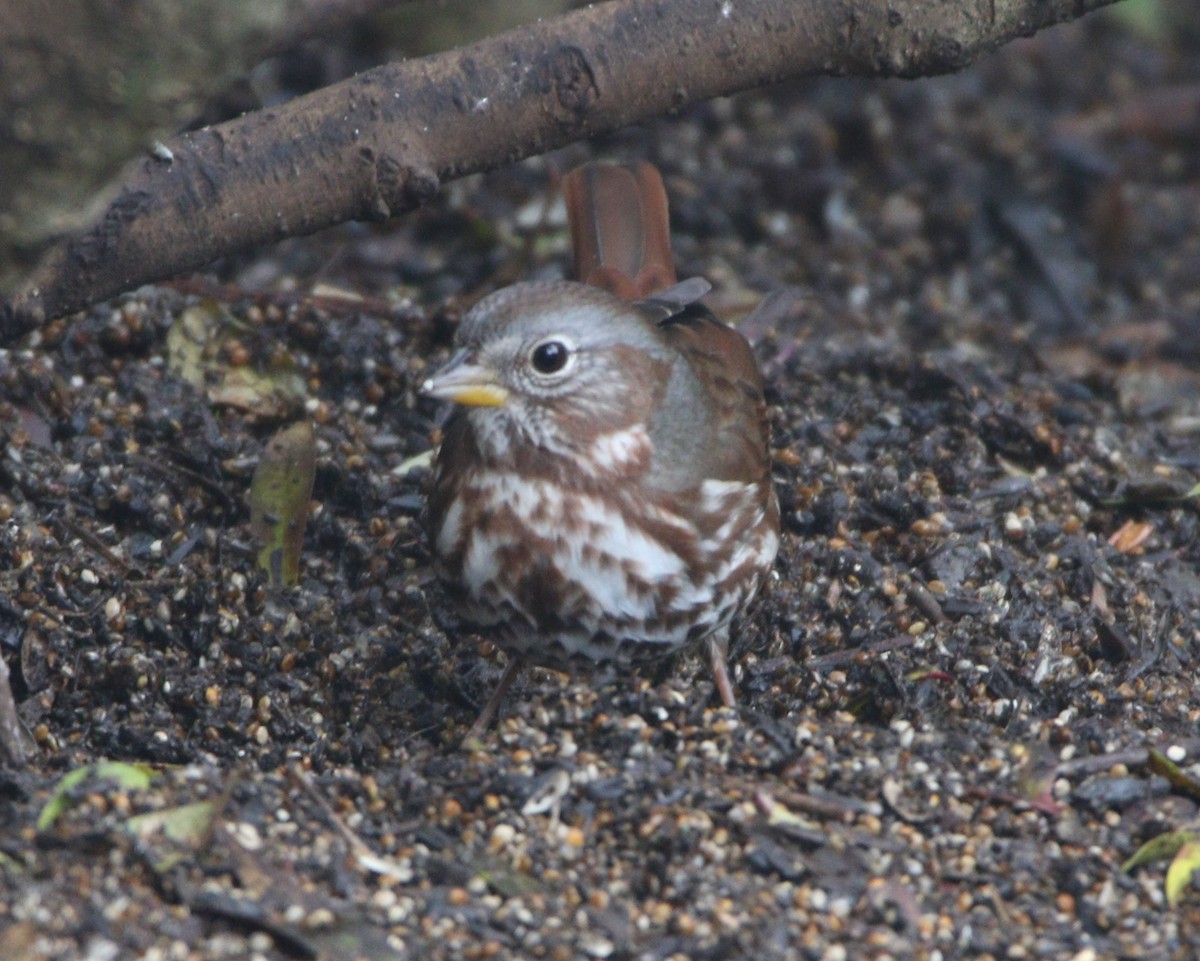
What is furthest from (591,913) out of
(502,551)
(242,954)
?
(502,551)

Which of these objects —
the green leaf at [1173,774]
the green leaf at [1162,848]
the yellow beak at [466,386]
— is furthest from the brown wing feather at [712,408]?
the green leaf at [1162,848]

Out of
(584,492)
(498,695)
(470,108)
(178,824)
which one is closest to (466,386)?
(584,492)

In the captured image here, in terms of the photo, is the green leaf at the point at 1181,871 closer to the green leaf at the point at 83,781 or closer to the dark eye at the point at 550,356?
the dark eye at the point at 550,356

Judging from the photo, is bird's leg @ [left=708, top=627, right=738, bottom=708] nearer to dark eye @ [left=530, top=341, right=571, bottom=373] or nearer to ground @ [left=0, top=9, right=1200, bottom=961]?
ground @ [left=0, top=9, right=1200, bottom=961]

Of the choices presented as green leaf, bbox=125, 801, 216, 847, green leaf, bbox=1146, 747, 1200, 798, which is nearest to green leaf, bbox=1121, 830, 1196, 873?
green leaf, bbox=1146, 747, 1200, 798

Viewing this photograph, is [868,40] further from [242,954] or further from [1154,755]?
[242,954]

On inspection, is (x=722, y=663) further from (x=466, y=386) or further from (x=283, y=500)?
(x=283, y=500)
